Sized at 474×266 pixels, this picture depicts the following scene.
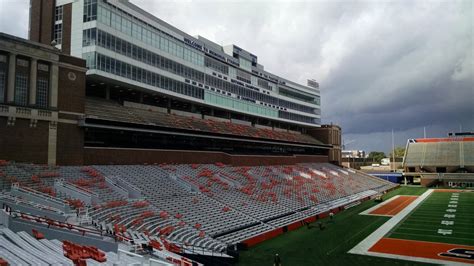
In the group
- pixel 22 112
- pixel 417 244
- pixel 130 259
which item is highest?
pixel 22 112

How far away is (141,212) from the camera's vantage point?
24.4 metres

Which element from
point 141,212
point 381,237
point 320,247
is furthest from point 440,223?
point 141,212

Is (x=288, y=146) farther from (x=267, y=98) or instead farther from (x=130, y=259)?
(x=130, y=259)

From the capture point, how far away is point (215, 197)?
108 feet

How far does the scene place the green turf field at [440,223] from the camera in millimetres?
29266

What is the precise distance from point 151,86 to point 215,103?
13.2 m

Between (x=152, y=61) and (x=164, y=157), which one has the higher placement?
(x=152, y=61)

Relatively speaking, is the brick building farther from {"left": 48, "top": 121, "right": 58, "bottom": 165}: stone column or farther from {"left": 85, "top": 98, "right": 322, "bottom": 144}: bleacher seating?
{"left": 85, "top": 98, "right": 322, "bottom": 144}: bleacher seating

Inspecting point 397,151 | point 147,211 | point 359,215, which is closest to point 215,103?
point 359,215

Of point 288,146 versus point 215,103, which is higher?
point 215,103

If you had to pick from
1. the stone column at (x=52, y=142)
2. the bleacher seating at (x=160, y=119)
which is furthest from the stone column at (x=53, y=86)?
the bleacher seating at (x=160, y=119)

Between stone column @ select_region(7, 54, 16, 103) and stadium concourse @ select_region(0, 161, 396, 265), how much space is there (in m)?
4.87

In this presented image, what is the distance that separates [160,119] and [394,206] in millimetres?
31421

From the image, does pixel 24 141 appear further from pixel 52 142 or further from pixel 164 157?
pixel 164 157
